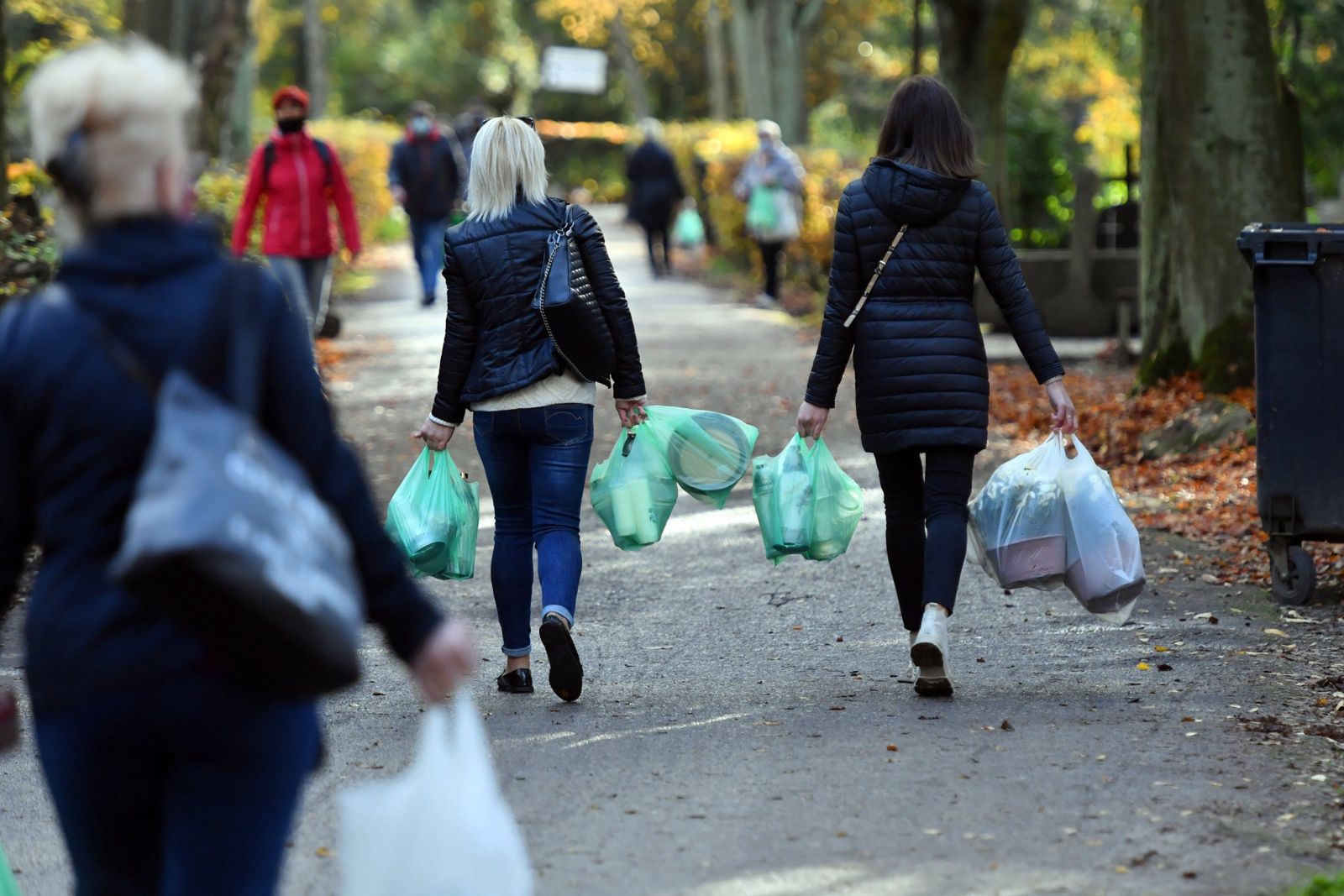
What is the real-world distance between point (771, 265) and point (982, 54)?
530 centimetres

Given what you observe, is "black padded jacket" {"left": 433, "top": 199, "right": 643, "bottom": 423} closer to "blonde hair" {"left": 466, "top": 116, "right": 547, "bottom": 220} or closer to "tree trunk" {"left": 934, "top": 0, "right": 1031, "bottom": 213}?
"blonde hair" {"left": 466, "top": 116, "right": 547, "bottom": 220}

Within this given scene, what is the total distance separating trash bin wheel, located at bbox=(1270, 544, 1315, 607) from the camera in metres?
7.07

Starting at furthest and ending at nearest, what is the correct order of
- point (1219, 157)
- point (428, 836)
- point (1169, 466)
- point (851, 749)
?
1. point (1219, 157)
2. point (1169, 466)
3. point (851, 749)
4. point (428, 836)

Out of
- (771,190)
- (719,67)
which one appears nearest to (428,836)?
(771,190)

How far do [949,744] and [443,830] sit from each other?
9.78ft

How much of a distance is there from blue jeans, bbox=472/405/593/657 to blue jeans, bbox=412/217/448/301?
13.5m

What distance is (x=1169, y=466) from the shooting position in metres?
10.5

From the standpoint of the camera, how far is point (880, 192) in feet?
19.1

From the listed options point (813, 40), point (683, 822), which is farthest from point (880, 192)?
point (813, 40)

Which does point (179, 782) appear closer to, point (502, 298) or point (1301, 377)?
point (502, 298)

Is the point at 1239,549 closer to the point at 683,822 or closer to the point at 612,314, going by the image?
the point at 612,314

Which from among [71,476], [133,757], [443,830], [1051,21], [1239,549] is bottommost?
[1239,549]

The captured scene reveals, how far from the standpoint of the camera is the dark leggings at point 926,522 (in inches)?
230

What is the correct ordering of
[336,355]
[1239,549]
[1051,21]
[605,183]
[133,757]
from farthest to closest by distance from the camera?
[605,183] < [1051,21] < [336,355] < [1239,549] < [133,757]
